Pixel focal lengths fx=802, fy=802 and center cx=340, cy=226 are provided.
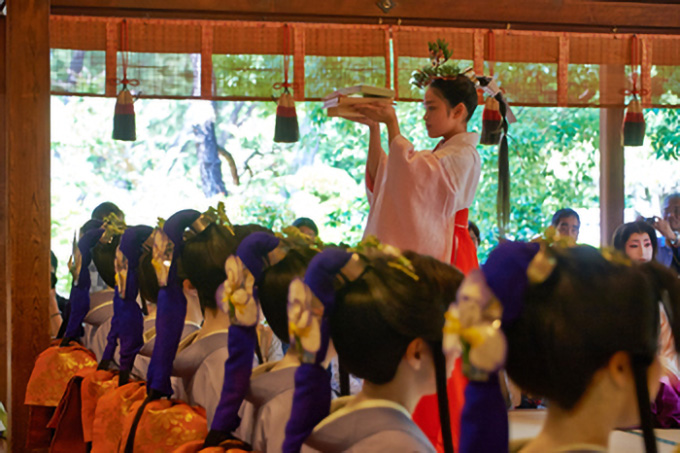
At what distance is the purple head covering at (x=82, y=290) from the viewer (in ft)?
10.8

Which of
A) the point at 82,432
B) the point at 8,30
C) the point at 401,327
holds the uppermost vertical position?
the point at 8,30

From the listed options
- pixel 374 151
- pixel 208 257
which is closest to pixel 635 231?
pixel 374 151

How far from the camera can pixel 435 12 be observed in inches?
213

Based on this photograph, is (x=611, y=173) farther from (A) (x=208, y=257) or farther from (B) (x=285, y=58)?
(A) (x=208, y=257)

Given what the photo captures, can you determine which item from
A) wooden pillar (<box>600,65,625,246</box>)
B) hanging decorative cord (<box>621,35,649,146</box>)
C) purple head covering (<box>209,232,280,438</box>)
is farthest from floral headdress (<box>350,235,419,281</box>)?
wooden pillar (<box>600,65,625,246</box>)

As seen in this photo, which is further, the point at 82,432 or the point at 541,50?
the point at 541,50

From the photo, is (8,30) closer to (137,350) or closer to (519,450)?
(137,350)

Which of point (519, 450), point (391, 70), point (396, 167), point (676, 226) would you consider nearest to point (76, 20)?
point (391, 70)

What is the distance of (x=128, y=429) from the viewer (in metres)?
2.01

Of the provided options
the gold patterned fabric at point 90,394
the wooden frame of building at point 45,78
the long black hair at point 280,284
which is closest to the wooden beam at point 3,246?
the wooden frame of building at point 45,78

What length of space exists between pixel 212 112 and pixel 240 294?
847 centimetres

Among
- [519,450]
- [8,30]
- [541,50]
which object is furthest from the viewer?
[541,50]

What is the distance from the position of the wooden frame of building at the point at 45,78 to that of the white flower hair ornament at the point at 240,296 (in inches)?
86.3

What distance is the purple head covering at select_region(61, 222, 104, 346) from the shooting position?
10.8 ft
